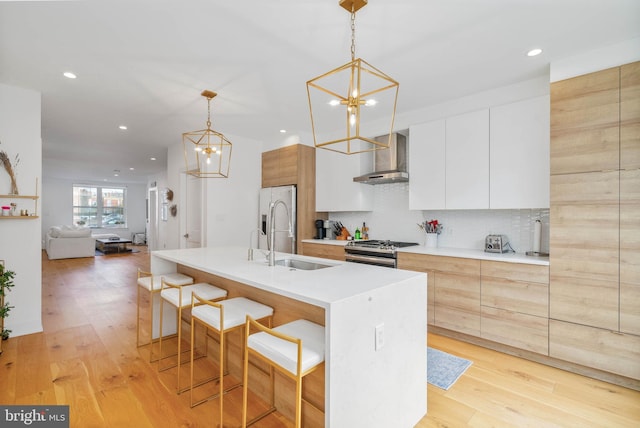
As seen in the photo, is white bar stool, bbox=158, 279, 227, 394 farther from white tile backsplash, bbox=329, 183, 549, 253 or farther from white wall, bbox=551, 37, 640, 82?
white wall, bbox=551, 37, 640, 82

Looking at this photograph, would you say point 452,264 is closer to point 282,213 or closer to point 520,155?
point 520,155

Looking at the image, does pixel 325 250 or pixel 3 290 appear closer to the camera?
pixel 3 290

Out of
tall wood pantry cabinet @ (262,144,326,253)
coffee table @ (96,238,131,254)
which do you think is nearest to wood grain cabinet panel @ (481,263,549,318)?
tall wood pantry cabinet @ (262,144,326,253)

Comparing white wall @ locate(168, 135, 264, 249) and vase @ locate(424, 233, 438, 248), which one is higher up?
white wall @ locate(168, 135, 264, 249)

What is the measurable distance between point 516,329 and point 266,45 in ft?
10.6

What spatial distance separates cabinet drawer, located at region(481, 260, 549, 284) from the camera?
254 centimetres

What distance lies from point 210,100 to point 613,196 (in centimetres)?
387

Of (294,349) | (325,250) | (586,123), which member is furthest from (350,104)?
(325,250)

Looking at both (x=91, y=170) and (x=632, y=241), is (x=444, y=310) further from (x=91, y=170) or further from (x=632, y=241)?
(x=91, y=170)

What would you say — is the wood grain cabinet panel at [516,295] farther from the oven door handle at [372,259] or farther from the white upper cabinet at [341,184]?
the white upper cabinet at [341,184]

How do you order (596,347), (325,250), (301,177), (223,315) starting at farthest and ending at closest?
(301,177), (325,250), (596,347), (223,315)

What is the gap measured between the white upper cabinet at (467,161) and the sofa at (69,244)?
9604mm

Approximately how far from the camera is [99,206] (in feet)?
39.1

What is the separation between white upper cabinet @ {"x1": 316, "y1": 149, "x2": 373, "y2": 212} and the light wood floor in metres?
2.05
